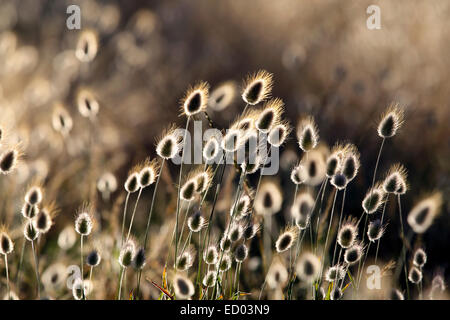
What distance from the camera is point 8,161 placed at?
120 centimetres

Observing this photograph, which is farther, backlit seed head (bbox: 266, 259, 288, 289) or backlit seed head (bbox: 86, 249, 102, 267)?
backlit seed head (bbox: 266, 259, 288, 289)

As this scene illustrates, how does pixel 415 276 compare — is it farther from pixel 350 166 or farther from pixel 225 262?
pixel 225 262

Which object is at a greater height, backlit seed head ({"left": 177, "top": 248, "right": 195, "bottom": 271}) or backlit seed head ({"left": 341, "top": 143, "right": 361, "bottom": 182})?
backlit seed head ({"left": 341, "top": 143, "right": 361, "bottom": 182})

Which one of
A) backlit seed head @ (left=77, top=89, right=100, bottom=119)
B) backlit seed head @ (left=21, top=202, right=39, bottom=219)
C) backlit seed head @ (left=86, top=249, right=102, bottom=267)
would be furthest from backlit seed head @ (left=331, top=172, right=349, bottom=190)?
backlit seed head @ (left=77, top=89, right=100, bottom=119)

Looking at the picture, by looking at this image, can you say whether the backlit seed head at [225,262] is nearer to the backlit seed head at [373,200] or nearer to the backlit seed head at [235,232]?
the backlit seed head at [235,232]

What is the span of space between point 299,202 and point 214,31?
3.43 meters

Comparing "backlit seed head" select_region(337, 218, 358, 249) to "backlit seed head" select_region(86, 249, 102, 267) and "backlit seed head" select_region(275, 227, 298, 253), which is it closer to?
"backlit seed head" select_region(275, 227, 298, 253)

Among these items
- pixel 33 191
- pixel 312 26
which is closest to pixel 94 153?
pixel 33 191

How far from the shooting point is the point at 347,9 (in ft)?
13.4

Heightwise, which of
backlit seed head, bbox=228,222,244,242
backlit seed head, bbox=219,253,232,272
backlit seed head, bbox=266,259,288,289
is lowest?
backlit seed head, bbox=266,259,288,289

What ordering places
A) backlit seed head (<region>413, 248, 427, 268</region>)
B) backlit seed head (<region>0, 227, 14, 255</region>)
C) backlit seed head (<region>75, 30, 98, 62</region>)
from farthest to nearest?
backlit seed head (<region>75, 30, 98, 62</region>)
backlit seed head (<region>413, 248, 427, 268</region>)
backlit seed head (<region>0, 227, 14, 255</region>)

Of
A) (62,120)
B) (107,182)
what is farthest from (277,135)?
(62,120)

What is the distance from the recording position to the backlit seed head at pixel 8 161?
3.92 feet

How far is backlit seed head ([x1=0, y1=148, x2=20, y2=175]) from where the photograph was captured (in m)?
1.20
